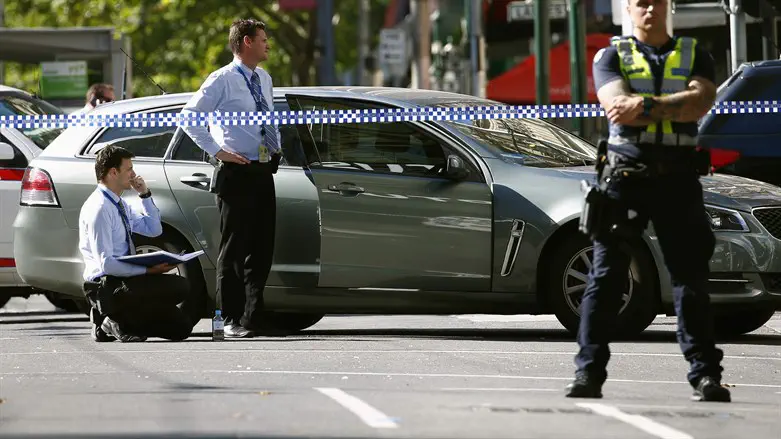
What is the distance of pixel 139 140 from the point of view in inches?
472

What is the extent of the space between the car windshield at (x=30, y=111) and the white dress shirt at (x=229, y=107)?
11.4ft

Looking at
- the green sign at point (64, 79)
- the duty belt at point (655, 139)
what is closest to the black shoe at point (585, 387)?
the duty belt at point (655, 139)

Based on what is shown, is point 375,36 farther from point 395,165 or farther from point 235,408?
point 235,408

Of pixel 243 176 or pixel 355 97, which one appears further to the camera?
pixel 355 97

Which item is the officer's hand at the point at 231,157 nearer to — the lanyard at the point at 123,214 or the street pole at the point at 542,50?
the lanyard at the point at 123,214

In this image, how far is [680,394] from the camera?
27.3 ft

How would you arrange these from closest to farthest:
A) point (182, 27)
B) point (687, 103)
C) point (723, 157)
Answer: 1. point (687, 103)
2. point (723, 157)
3. point (182, 27)

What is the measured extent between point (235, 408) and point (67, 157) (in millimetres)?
4977

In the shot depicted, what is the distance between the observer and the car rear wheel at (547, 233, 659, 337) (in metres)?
10.8

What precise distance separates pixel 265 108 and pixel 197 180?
670mm

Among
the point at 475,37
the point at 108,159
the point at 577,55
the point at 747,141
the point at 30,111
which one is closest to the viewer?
the point at 108,159

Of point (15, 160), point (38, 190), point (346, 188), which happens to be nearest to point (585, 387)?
point (346, 188)

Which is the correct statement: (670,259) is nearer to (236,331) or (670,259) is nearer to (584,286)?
(584,286)

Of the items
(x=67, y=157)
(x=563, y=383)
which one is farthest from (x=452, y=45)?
(x=563, y=383)
